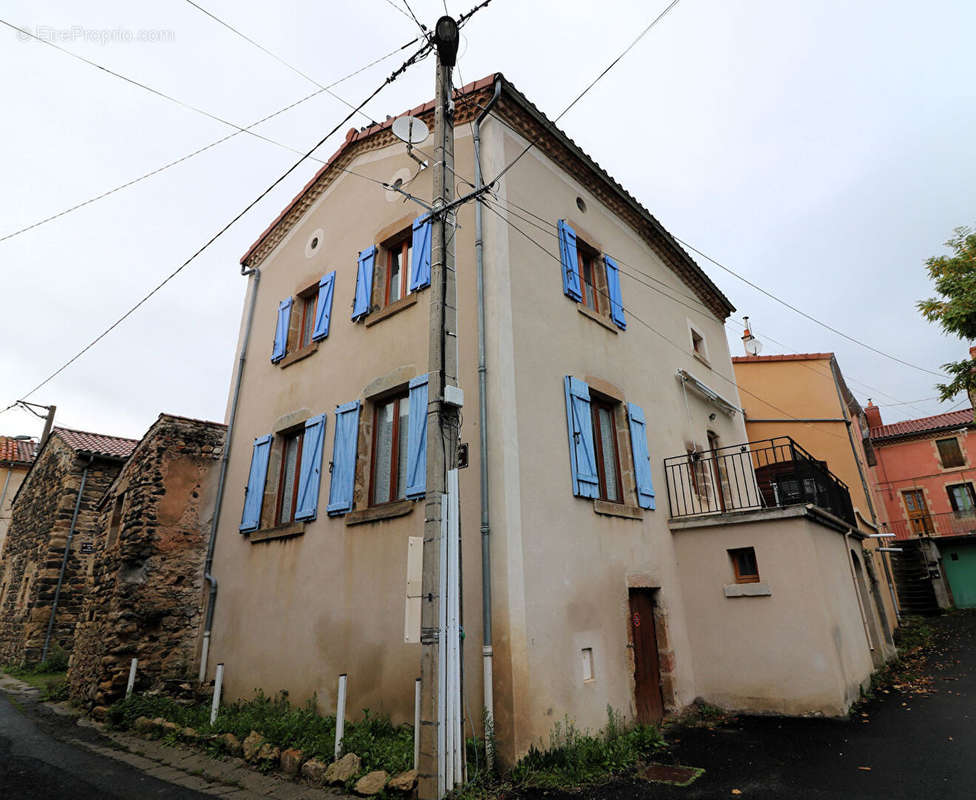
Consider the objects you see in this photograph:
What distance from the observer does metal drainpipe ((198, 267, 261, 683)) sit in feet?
28.3

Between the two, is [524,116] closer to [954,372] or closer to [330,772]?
[330,772]

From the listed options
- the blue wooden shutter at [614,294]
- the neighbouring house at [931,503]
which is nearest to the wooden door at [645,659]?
the blue wooden shutter at [614,294]

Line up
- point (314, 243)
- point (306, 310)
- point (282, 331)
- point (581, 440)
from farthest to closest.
A: point (314, 243), point (306, 310), point (282, 331), point (581, 440)

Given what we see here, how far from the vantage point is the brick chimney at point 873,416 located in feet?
86.2

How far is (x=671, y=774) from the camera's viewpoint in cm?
506

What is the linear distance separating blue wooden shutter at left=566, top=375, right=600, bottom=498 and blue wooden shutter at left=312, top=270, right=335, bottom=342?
4181mm

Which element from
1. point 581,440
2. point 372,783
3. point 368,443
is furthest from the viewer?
point 368,443

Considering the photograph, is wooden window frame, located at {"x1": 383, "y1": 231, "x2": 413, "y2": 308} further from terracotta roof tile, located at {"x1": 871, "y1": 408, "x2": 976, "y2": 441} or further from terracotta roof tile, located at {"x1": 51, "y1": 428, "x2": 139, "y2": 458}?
terracotta roof tile, located at {"x1": 871, "y1": 408, "x2": 976, "y2": 441}

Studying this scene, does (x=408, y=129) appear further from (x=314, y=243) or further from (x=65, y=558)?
(x=65, y=558)

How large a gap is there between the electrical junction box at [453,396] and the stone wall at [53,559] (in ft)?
44.1

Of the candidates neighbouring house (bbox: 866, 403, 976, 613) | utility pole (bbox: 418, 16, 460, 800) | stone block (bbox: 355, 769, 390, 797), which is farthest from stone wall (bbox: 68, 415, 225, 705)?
neighbouring house (bbox: 866, 403, 976, 613)

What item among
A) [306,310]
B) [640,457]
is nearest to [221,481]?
[306,310]

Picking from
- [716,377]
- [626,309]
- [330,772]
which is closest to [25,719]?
[330,772]

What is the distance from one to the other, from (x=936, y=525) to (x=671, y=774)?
2487 centimetres
